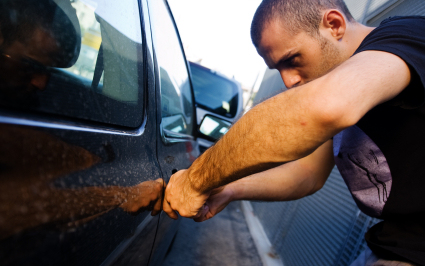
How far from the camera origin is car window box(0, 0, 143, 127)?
1.53 feet

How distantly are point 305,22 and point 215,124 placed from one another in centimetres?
229

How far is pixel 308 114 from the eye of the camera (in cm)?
64

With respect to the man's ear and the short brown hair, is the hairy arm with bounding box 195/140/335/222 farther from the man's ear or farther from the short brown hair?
the short brown hair

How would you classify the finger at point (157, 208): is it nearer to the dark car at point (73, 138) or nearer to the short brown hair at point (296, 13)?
the dark car at point (73, 138)

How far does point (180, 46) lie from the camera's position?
2207 millimetres

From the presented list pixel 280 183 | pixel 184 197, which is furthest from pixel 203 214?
pixel 280 183

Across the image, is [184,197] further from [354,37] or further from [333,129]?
[354,37]

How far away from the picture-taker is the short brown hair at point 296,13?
4.45 feet

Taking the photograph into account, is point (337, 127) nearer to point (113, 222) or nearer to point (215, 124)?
point (113, 222)

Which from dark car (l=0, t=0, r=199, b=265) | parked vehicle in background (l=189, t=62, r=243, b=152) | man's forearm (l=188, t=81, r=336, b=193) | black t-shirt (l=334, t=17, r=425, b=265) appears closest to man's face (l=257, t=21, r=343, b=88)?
black t-shirt (l=334, t=17, r=425, b=265)

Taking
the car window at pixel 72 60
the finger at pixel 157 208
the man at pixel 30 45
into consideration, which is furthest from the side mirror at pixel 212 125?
the man at pixel 30 45

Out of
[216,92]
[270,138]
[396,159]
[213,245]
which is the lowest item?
[213,245]

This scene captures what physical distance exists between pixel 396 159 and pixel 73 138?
49.8 inches

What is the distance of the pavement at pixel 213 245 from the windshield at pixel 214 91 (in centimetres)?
308
